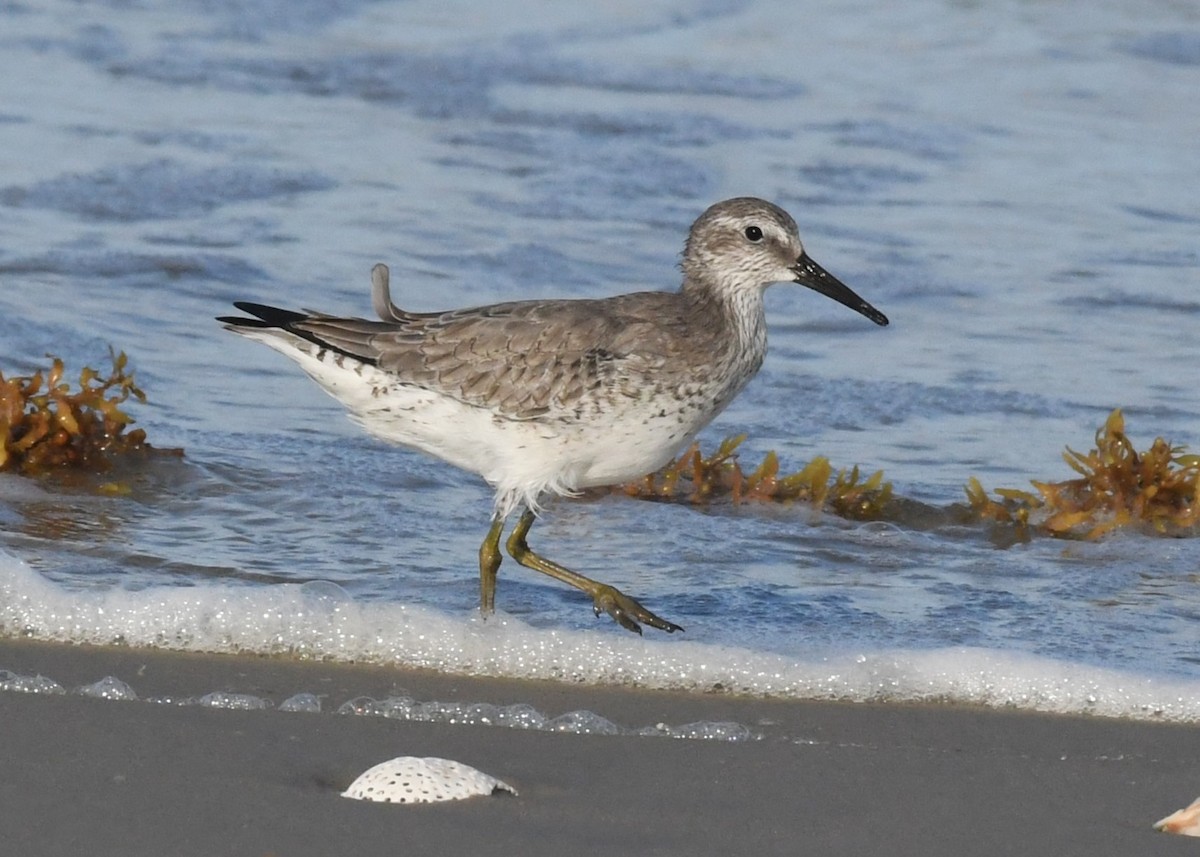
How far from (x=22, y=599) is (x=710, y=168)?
24.6 feet

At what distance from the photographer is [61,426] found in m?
7.35

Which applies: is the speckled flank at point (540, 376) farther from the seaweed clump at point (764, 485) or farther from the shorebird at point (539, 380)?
the seaweed clump at point (764, 485)

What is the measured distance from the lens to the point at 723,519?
289 inches

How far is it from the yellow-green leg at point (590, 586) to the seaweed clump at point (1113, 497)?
6.03 feet

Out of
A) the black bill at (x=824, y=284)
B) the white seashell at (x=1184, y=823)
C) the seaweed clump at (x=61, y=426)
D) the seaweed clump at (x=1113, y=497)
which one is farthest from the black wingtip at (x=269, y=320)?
the white seashell at (x=1184, y=823)

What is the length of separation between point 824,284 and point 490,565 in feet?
5.09

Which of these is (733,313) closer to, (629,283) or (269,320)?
(269,320)

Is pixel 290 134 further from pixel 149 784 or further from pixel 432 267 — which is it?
pixel 149 784

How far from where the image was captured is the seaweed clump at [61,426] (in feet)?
23.8

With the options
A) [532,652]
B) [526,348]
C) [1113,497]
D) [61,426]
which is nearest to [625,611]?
[532,652]

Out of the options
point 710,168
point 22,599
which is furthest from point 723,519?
point 710,168

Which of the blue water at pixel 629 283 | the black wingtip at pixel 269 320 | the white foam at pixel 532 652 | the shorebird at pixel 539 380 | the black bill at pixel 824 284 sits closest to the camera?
the white foam at pixel 532 652

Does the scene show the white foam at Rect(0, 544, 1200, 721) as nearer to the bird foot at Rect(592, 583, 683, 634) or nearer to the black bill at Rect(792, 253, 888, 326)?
the bird foot at Rect(592, 583, 683, 634)

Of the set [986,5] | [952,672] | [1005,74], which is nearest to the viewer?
[952,672]
